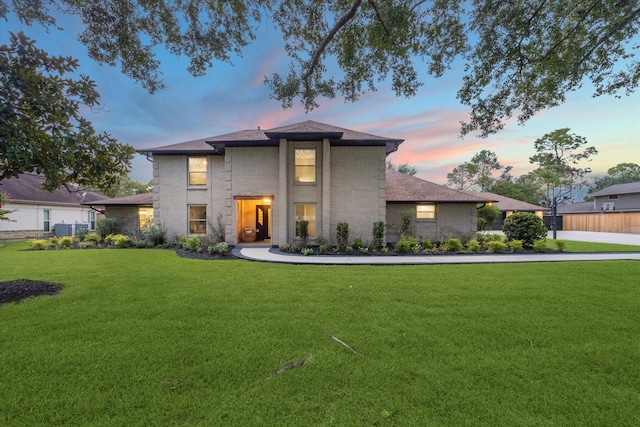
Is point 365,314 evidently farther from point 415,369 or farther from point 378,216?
point 378,216

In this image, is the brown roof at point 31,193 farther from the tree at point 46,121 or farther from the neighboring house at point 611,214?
the neighboring house at point 611,214

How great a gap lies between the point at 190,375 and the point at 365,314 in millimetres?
2668

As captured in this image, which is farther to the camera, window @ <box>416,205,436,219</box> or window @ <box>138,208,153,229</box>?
window @ <box>138,208,153,229</box>

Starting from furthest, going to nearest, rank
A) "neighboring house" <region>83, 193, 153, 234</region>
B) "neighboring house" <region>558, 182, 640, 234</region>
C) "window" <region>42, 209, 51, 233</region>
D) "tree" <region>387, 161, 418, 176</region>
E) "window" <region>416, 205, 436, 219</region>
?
1. "tree" <region>387, 161, 418, 176</region>
2. "neighboring house" <region>558, 182, 640, 234</region>
3. "window" <region>42, 209, 51, 233</region>
4. "neighboring house" <region>83, 193, 153, 234</region>
5. "window" <region>416, 205, 436, 219</region>

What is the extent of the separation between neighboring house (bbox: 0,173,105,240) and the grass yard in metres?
17.7

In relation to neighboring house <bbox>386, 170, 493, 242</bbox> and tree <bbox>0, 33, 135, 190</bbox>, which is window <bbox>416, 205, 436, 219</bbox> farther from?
tree <bbox>0, 33, 135, 190</bbox>

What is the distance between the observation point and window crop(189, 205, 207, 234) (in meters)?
13.7

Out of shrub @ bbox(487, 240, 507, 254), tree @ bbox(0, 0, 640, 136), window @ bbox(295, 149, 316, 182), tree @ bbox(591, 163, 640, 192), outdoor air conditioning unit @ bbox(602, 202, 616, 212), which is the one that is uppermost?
tree @ bbox(591, 163, 640, 192)

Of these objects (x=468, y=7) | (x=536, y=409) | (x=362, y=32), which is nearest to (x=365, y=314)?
(x=536, y=409)

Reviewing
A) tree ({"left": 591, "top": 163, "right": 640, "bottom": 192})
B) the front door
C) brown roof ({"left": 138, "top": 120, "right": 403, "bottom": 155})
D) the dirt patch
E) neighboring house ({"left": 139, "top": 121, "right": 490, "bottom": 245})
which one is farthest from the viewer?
tree ({"left": 591, "top": 163, "right": 640, "bottom": 192})

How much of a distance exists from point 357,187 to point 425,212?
4899mm

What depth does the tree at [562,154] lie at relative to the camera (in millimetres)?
30672

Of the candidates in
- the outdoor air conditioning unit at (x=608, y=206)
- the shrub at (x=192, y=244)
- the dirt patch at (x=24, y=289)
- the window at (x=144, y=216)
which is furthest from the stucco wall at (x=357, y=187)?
the outdoor air conditioning unit at (x=608, y=206)

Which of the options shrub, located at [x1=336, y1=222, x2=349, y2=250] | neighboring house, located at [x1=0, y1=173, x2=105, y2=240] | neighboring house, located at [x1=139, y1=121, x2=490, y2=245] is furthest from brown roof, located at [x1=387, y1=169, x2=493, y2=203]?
neighboring house, located at [x1=0, y1=173, x2=105, y2=240]
